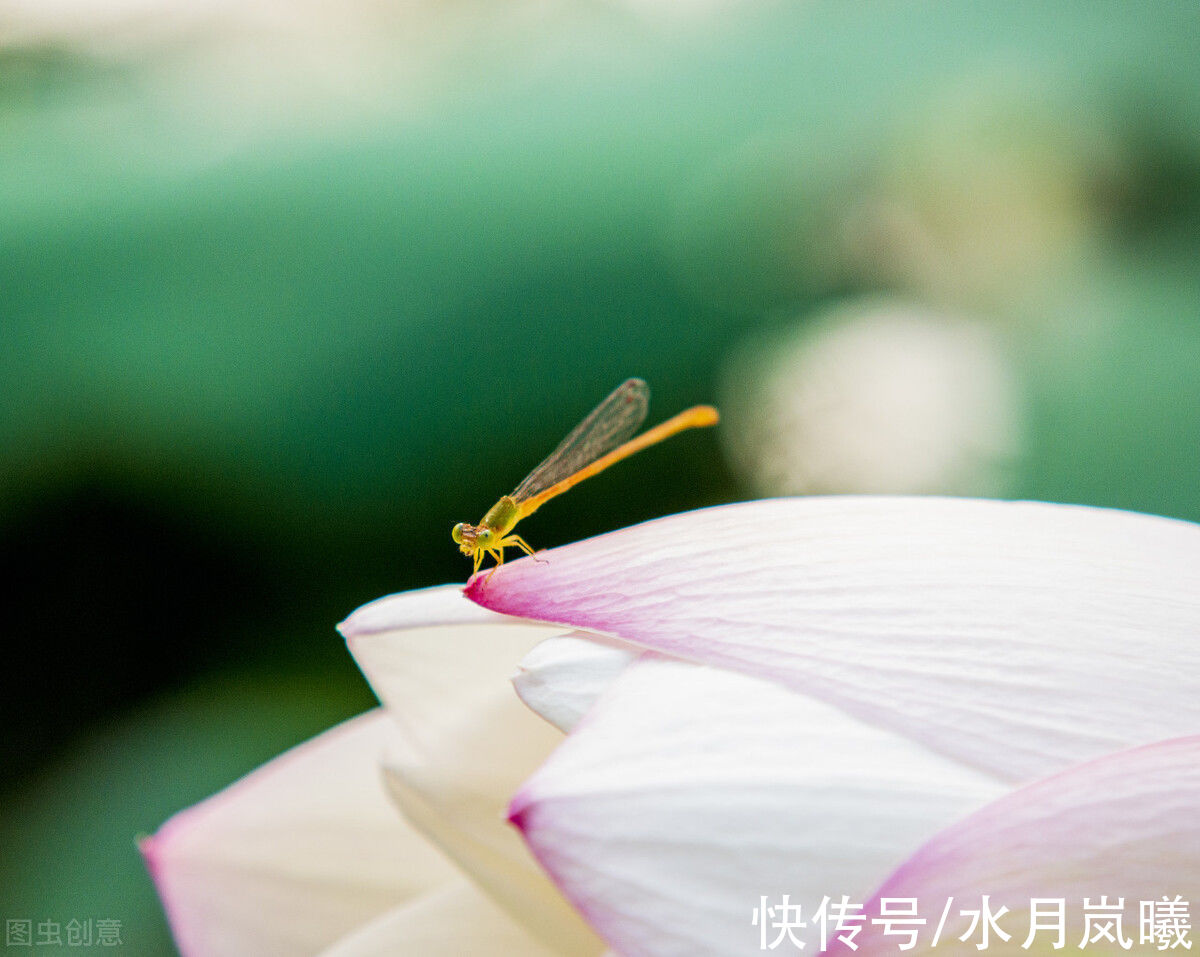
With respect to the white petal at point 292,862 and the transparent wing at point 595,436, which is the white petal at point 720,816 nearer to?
the white petal at point 292,862

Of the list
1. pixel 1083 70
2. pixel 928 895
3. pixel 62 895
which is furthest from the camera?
pixel 1083 70

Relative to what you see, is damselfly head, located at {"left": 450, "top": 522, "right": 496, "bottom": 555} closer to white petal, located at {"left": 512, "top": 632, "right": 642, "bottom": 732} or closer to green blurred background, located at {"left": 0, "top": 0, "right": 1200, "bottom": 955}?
green blurred background, located at {"left": 0, "top": 0, "right": 1200, "bottom": 955}

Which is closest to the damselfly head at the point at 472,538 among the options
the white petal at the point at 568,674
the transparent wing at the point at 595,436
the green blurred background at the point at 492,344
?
the transparent wing at the point at 595,436

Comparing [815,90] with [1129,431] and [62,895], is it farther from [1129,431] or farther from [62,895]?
[62,895]

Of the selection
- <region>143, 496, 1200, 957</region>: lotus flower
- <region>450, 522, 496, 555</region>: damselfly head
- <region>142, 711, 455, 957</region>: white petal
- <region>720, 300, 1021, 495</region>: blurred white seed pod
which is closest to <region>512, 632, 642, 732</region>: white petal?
<region>143, 496, 1200, 957</region>: lotus flower

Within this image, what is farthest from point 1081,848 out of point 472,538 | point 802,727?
point 472,538

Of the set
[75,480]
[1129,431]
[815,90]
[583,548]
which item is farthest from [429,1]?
[583,548]
